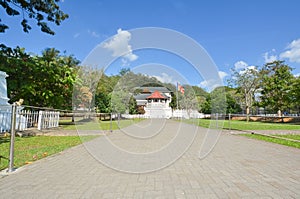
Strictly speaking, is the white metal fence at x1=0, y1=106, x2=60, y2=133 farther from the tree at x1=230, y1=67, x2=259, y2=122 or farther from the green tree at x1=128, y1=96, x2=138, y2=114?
the tree at x1=230, y1=67, x2=259, y2=122

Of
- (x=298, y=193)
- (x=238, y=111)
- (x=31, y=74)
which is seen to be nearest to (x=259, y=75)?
(x=238, y=111)

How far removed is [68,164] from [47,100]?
1184cm

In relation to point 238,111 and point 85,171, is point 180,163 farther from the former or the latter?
point 238,111

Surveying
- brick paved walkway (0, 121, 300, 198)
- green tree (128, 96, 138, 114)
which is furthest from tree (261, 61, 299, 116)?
brick paved walkway (0, 121, 300, 198)

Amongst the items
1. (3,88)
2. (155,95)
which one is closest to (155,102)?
(155,95)

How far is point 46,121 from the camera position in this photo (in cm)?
1366

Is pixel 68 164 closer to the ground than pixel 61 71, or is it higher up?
closer to the ground

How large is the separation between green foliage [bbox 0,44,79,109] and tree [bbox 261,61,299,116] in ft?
98.4

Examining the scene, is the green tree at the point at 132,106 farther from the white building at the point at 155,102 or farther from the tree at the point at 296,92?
the tree at the point at 296,92

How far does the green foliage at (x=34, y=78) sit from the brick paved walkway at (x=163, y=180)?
9.76m

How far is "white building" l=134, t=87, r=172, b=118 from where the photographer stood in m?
23.8

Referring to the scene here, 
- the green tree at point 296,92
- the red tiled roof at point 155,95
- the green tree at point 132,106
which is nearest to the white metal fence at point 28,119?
the green tree at point 132,106

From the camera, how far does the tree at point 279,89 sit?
32.4m

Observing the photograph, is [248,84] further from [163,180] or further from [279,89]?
[163,180]
